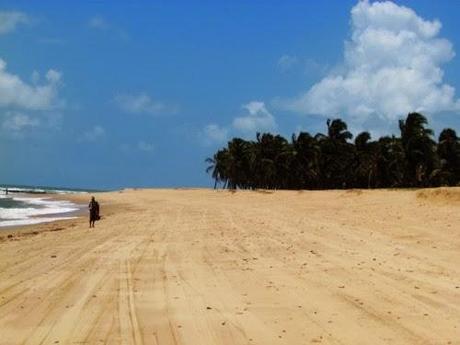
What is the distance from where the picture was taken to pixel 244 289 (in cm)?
1043

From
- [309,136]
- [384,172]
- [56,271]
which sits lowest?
[56,271]

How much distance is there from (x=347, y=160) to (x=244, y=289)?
72.1 m

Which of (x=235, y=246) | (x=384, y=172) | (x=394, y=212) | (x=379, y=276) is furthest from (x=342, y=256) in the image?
(x=384, y=172)

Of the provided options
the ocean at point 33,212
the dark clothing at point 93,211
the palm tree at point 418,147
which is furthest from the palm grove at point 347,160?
the dark clothing at point 93,211

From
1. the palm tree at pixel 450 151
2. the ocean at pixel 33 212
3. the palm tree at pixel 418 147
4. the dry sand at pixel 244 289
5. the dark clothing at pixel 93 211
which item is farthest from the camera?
the palm tree at pixel 450 151

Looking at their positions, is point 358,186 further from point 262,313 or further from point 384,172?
point 262,313

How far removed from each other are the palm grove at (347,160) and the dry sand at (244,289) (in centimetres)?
4838

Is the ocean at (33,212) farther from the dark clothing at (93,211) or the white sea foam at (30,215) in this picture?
the dark clothing at (93,211)

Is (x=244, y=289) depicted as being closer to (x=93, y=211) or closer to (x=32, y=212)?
(x=93, y=211)

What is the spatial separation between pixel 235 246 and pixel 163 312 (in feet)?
28.5

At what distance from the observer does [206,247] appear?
17250mm

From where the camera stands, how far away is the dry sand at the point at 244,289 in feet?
24.7

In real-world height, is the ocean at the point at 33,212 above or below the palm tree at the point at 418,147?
below

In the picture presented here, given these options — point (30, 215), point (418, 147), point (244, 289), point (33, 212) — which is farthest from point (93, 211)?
point (418, 147)
